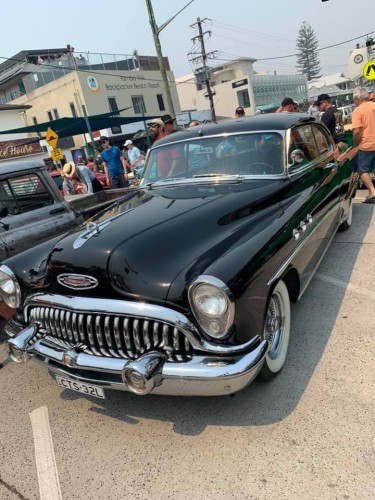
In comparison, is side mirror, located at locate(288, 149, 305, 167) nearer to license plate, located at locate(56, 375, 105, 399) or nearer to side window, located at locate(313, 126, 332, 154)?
side window, located at locate(313, 126, 332, 154)

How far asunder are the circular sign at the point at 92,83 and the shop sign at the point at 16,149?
750 cm

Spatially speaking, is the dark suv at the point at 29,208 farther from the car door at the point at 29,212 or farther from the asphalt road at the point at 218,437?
the asphalt road at the point at 218,437

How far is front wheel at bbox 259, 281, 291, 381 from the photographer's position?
276 cm

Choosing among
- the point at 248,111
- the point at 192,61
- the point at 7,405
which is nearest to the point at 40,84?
the point at 192,61

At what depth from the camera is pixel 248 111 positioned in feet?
171

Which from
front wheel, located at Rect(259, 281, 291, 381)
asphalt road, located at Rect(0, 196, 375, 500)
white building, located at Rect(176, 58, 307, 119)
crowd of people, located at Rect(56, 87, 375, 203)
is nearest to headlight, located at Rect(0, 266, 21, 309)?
asphalt road, located at Rect(0, 196, 375, 500)

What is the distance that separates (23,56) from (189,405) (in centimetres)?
5430

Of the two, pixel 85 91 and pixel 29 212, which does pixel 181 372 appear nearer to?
pixel 29 212

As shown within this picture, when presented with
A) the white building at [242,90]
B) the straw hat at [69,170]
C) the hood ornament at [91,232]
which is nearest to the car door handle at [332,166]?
the hood ornament at [91,232]

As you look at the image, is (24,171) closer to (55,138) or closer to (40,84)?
(55,138)

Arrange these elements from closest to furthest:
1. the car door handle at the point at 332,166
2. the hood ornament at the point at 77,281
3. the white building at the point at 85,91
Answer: the hood ornament at the point at 77,281, the car door handle at the point at 332,166, the white building at the point at 85,91

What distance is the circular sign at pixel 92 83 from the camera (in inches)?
1277

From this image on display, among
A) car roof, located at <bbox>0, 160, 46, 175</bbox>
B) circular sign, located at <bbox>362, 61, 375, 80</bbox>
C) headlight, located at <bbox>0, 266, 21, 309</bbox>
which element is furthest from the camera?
circular sign, located at <bbox>362, 61, 375, 80</bbox>

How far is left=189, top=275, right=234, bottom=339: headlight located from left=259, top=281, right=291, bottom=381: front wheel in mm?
618
